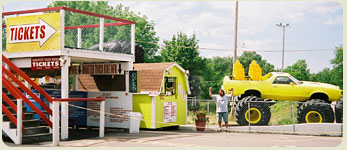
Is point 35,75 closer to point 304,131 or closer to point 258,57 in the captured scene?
point 304,131

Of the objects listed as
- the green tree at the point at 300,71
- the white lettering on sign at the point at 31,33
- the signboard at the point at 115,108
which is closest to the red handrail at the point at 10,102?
the white lettering on sign at the point at 31,33

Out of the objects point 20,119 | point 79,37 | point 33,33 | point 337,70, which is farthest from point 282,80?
point 337,70

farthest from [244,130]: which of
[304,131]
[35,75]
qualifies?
[35,75]

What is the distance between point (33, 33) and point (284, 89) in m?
11.1

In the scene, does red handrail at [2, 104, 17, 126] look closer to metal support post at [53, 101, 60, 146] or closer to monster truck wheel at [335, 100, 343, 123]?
metal support post at [53, 101, 60, 146]

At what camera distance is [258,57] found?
79750 mm

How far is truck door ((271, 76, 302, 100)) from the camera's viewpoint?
2142 centimetres

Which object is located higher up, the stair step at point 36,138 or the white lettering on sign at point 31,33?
the white lettering on sign at point 31,33

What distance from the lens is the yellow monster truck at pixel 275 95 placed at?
66.6 feet

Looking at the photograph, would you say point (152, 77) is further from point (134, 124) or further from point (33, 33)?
point (33, 33)

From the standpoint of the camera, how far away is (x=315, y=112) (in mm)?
20234

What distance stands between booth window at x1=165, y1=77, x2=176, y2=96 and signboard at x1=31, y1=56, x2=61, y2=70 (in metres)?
5.70

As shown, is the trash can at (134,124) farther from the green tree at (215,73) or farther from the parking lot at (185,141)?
the green tree at (215,73)

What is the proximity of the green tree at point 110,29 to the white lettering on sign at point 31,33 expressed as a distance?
0.93 meters
